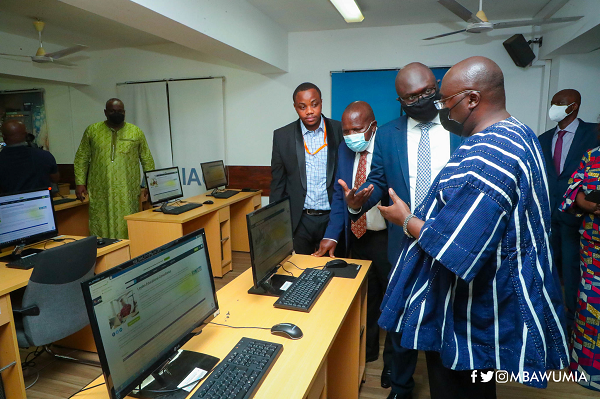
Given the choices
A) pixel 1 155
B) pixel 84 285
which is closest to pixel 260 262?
pixel 84 285

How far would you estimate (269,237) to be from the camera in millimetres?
1710

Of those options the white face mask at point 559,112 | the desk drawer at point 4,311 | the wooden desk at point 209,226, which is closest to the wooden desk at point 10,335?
the desk drawer at point 4,311

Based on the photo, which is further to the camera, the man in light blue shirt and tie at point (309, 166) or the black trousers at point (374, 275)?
the man in light blue shirt and tie at point (309, 166)

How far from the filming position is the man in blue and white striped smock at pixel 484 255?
0.96 m

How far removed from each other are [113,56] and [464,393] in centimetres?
614

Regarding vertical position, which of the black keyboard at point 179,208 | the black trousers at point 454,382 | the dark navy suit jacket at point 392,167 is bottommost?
the black trousers at point 454,382

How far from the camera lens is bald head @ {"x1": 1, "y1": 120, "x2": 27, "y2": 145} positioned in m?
3.28

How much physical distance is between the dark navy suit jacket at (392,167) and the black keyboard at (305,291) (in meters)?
0.35

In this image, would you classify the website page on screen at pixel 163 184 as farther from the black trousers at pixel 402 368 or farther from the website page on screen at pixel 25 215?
the black trousers at pixel 402 368

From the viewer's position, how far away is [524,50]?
3961 millimetres

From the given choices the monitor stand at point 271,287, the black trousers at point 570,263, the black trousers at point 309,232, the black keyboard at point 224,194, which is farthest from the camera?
the black keyboard at point 224,194

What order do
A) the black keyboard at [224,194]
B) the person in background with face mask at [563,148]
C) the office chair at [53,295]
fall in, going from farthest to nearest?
the black keyboard at [224,194], the person in background with face mask at [563,148], the office chair at [53,295]

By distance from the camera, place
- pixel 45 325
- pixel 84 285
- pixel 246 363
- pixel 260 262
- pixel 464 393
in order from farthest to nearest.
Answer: pixel 45 325 < pixel 260 262 < pixel 464 393 < pixel 246 363 < pixel 84 285

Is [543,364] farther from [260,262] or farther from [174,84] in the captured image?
[174,84]
